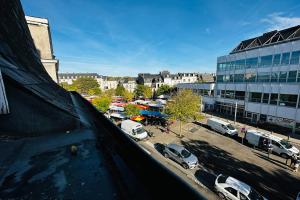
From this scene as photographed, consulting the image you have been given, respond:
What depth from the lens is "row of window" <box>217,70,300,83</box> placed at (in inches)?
917

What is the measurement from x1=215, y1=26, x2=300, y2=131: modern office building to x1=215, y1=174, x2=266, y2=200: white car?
19324mm

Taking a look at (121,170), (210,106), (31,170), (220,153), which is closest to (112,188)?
(121,170)

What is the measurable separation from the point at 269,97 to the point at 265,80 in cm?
308

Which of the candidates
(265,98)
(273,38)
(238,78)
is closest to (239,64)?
(238,78)

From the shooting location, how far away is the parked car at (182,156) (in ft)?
45.6

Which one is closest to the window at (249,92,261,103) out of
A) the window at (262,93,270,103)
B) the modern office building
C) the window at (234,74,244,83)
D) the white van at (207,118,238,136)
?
the modern office building

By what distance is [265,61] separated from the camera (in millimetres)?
27000

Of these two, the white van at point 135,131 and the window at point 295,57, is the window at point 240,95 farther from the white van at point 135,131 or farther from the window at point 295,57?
the white van at point 135,131

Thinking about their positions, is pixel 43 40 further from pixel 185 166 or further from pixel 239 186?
pixel 239 186

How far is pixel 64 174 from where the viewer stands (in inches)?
70.8

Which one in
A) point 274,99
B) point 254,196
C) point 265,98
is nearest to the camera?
point 254,196

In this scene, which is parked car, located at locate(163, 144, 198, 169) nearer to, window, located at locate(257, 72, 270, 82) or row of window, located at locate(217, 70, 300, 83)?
row of window, located at locate(217, 70, 300, 83)

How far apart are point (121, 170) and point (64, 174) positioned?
66 centimetres

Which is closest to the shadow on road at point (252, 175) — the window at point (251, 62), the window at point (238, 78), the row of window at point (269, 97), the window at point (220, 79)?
the row of window at point (269, 97)
